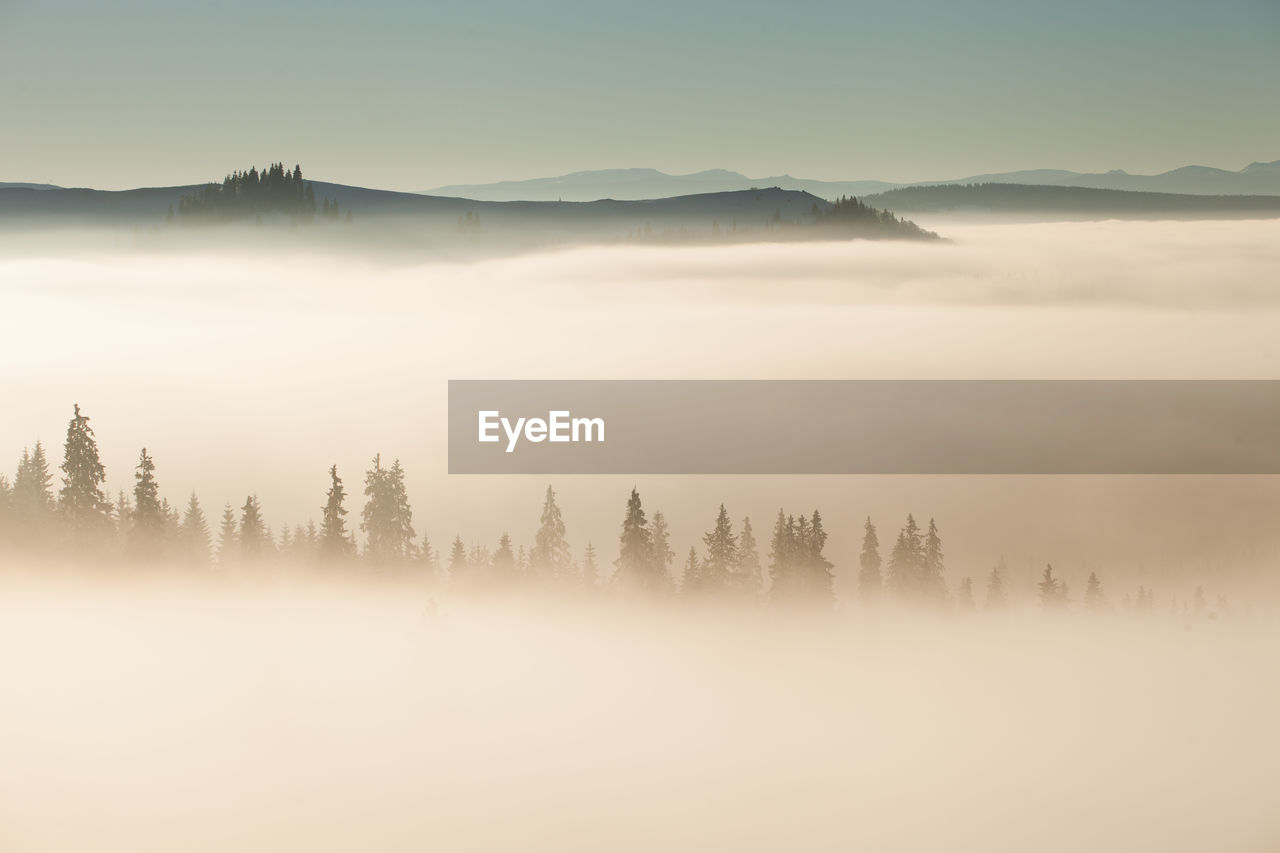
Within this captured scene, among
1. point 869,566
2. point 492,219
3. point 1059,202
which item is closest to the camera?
point 869,566

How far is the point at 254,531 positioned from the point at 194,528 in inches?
24.7

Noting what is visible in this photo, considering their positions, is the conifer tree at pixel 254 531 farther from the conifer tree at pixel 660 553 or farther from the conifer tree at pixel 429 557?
the conifer tree at pixel 660 553

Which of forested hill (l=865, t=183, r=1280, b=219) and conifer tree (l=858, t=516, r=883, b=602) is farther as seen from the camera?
forested hill (l=865, t=183, r=1280, b=219)

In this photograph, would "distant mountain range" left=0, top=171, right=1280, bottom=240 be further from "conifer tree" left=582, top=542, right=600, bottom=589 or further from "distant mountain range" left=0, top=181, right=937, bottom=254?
"conifer tree" left=582, top=542, right=600, bottom=589

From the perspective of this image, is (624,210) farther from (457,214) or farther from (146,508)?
(146,508)

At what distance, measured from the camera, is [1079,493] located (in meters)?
10.9

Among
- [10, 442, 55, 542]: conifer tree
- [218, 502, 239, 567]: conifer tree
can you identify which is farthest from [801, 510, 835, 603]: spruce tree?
[10, 442, 55, 542]: conifer tree

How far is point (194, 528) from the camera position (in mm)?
10672

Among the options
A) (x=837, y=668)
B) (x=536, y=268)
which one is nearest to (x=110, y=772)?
(x=536, y=268)

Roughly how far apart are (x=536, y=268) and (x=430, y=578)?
323cm

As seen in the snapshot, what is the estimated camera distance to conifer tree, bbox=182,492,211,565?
1067cm

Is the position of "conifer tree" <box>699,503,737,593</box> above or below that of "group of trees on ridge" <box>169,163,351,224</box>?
below

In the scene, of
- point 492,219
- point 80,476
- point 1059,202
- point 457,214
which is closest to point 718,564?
point 492,219

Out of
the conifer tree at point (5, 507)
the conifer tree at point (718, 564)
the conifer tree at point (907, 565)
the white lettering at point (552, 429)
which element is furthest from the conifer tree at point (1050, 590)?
the conifer tree at point (5, 507)
